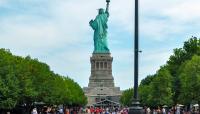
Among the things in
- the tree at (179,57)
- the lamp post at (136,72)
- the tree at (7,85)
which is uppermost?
the tree at (179,57)

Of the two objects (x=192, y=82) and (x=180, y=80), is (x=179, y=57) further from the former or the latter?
(x=192, y=82)

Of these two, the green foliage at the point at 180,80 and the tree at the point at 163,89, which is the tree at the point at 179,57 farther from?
the tree at the point at 163,89

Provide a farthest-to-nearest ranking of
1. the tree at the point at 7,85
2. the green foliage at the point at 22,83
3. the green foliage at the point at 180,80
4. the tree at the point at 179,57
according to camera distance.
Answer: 1. the tree at the point at 179,57
2. the green foliage at the point at 180,80
3. the green foliage at the point at 22,83
4. the tree at the point at 7,85

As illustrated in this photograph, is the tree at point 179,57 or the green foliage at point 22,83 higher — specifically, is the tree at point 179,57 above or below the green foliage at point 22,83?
above

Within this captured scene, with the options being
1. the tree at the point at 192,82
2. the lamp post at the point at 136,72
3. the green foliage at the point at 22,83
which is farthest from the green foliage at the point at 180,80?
the lamp post at the point at 136,72

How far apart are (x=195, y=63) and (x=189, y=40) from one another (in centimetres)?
3170

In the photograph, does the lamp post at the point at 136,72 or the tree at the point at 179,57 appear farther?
the tree at the point at 179,57

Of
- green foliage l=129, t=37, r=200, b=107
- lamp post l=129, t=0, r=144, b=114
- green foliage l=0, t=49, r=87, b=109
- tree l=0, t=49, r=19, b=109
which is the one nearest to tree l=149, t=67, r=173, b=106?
green foliage l=129, t=37, r=200, b=107

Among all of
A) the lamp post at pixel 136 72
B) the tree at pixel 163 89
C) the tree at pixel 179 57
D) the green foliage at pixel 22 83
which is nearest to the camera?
the lamp post at pixel 136 72

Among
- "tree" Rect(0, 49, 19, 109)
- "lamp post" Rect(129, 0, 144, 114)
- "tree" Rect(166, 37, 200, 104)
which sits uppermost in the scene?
"tree" Rect(166, 37, 200, 104)

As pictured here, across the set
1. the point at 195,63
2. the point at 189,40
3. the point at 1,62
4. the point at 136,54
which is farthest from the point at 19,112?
the point at 136,54

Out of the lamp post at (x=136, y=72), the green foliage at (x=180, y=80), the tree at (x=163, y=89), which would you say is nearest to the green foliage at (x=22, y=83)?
the green foliage at (x=180, y=80)

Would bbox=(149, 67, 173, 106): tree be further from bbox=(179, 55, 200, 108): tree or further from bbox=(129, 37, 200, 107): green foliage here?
bbox=(179, 55, 200, 108): tree

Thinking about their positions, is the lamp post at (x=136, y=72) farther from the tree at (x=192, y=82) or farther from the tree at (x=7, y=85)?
the tree at (x=192, y=82)
